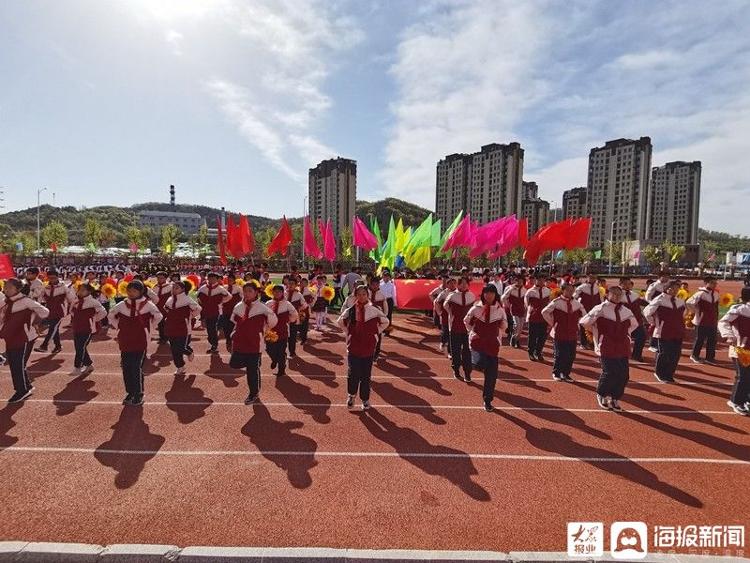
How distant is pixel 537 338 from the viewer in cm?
1086

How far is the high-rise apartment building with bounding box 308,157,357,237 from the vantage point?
388 ft

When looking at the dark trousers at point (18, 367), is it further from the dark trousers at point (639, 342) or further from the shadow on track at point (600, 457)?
the dark trousers at point (639, 342)

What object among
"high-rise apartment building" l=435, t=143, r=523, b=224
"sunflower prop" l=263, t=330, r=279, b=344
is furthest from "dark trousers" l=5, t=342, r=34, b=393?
"high-rise apartment building" l=435, t=143, r=523, b=224

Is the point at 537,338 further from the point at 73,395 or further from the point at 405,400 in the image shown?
Answer: the point at 73,395

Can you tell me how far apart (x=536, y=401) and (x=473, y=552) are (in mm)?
4585

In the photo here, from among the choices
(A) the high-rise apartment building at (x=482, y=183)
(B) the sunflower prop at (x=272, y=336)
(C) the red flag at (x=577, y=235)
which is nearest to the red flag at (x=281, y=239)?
(C) the red flag at (x=577, y=235)

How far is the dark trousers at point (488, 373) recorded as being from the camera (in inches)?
281

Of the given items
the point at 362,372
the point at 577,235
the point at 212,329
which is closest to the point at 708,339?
the point at 577,235

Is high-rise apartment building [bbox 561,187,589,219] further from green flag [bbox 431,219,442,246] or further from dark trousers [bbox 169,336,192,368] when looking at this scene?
dark trousers [bbox 169,336,192,368]

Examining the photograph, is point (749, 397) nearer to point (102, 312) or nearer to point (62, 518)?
point (62, 518)

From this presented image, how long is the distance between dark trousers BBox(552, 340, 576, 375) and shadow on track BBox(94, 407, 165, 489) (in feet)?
24.1

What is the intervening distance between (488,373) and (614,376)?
201cm

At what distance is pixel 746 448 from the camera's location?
5.70 meters

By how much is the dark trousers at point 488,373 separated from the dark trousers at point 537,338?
409 cm
